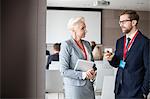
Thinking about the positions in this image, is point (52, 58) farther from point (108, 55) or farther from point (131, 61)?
point (131, 61)

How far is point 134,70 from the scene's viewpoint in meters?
1.94

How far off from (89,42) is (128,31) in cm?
36

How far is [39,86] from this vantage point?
161 cm

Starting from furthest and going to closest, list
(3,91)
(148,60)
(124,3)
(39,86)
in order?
(124,3) → (148,60) → (39,86) → (3,91)

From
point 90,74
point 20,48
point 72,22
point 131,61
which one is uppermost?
point 72,22

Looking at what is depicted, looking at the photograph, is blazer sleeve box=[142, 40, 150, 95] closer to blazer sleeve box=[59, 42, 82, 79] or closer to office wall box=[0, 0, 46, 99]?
blazer sleeve box=[59, 42, 82, 79]

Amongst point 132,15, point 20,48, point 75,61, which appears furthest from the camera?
point 132,15

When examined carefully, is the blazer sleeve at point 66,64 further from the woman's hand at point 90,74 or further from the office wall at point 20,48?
the office wall at point 20,48

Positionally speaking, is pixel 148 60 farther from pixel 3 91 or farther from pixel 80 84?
pixel 3 91

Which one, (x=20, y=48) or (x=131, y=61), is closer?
(x=20, y=48)

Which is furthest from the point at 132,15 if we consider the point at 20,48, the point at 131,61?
the point at 20,48

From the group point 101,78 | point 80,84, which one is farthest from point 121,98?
point 80,84

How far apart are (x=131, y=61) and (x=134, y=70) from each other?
85mm

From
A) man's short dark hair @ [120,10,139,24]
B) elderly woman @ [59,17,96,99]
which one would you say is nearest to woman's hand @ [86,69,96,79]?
elderly woman @ [59,17,96,99]
